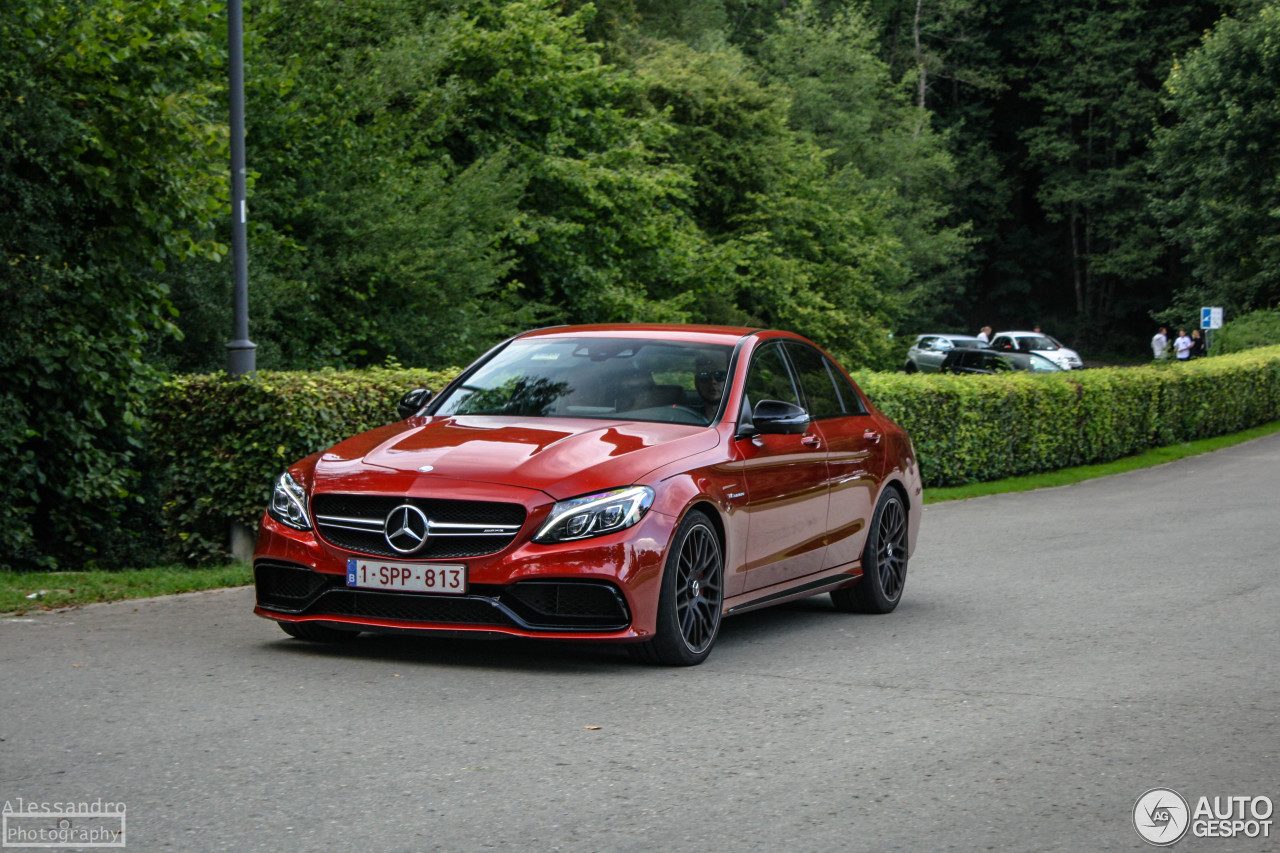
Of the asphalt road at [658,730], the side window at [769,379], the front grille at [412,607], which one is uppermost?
the side window at [769,379]

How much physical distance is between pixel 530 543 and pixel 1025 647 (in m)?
2.95

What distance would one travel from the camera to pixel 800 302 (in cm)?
4212

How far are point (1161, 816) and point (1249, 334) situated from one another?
4396cm

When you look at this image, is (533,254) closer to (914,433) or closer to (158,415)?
(914,433)

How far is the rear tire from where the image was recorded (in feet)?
25.0

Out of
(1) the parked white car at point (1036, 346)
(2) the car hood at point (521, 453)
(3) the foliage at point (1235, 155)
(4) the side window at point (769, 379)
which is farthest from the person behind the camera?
(3) the foliage at point (1235, 155)

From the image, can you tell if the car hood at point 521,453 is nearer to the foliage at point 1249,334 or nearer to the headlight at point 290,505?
the headlight at point 290,505

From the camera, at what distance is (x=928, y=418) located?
20.6 metres

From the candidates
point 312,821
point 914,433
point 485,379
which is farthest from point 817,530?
point 914,433

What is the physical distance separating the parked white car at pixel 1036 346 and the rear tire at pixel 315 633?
1835 inches

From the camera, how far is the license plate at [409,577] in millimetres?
7020

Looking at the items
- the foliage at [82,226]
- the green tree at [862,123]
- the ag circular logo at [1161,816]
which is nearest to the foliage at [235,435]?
the foliage at [82,226]
